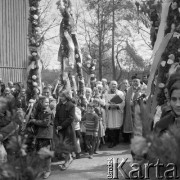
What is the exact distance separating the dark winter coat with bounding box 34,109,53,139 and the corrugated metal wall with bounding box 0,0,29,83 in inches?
351

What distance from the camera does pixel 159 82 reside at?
191 inches

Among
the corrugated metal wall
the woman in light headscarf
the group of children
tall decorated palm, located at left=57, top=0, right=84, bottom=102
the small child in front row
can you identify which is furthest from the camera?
the corrugated metal wall

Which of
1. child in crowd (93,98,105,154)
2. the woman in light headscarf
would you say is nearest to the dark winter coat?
the woman in light headscarf

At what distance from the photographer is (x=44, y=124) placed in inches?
223

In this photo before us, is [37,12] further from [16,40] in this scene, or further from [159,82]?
[16,40]

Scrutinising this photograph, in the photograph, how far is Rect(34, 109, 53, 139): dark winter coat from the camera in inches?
223

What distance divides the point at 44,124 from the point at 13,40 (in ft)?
32.6

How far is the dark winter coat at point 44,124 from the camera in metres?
5.68

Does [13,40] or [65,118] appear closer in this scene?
[65,118]

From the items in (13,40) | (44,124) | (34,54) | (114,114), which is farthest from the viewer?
(13,40)

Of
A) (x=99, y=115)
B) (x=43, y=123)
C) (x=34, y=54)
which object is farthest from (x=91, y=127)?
(x=34, y=54)

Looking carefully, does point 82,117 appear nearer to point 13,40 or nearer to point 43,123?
point 43,123

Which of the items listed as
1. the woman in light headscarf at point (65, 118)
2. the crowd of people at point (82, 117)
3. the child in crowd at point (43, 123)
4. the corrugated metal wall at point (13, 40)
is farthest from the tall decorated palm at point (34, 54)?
the corrugated metal wall at point (13, 40)

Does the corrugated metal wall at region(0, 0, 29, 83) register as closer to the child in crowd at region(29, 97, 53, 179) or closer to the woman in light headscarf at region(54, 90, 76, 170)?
the woman in light headscarf at region(54, 90, 76, 170)
